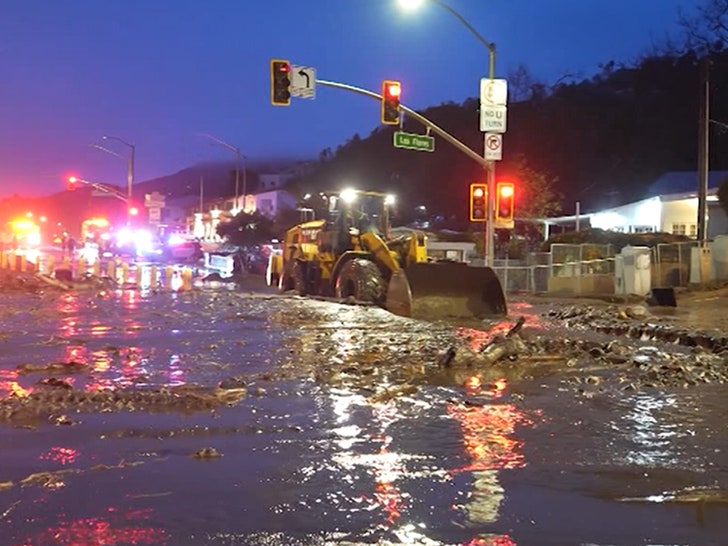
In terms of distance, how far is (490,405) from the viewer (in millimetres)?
9242

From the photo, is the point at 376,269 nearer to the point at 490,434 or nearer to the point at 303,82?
the point at 303,82

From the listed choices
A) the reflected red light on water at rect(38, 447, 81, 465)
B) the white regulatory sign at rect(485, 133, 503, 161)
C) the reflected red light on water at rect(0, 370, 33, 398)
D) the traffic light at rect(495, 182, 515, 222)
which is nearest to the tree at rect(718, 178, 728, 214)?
the traffic light at rect(495, 182, 515, 222)

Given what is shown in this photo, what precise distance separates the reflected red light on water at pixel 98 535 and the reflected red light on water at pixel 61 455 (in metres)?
1.54

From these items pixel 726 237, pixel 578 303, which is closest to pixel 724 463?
pixel 578 303

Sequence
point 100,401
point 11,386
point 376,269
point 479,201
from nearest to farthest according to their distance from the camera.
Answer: point 100,401 < point 11,386 < point 376,269 < point 479,201

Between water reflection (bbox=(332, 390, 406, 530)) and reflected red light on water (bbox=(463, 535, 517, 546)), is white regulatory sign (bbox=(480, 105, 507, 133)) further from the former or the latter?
reflected red light on water (bbox=(463, 535, 517, 546))

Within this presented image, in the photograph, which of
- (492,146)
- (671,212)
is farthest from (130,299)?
(671,212)

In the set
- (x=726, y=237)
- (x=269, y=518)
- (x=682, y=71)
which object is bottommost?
(x=269, y=518)

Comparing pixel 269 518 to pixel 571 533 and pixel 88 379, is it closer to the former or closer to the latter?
pixel 571 533

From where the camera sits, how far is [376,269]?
21781mm

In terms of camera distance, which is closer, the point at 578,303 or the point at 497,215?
the point at 497,215

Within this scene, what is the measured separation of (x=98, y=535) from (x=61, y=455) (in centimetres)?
202

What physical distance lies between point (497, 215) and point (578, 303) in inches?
166

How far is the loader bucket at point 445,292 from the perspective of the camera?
19.3 metres
